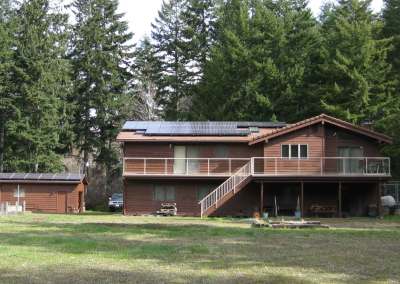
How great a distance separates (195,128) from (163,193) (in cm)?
492

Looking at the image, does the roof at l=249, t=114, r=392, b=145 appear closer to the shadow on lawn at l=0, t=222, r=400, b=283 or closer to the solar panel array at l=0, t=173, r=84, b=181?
the shadow on lawn at l=0, t=222, r=400, b=283

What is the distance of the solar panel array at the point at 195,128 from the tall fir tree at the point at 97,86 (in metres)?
17.4

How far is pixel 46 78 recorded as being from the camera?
178 ft

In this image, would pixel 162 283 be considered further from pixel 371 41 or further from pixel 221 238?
pixel 371 41

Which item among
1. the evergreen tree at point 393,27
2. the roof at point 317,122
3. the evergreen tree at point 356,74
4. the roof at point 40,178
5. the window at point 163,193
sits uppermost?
the evergreen tree at point 393,27

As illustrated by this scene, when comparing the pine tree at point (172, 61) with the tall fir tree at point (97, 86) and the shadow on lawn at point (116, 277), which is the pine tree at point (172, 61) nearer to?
the tall fir tree at point (97, 86)

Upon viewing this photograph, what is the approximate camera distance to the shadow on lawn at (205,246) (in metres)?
13.7

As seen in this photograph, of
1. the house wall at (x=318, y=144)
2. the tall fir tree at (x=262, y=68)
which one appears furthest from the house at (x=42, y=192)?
the house wall at (x=318, y=144)

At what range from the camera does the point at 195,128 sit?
40688 mm

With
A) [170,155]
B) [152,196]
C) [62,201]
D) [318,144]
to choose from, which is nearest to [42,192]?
[62,201]

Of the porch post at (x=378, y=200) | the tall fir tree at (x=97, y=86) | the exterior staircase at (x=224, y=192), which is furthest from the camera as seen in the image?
the tall fir tree at (x=97, y=86)

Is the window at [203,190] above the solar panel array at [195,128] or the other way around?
the other way around

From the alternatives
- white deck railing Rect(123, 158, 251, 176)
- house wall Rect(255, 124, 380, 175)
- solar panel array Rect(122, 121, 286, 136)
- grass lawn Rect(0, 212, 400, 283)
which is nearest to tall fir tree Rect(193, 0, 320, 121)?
solar panel array Rect(122, 121, 286, 136)

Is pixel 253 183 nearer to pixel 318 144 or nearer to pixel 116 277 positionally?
pixel 318 144
